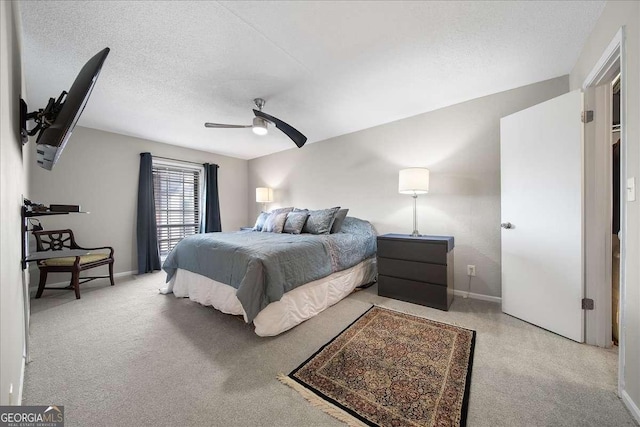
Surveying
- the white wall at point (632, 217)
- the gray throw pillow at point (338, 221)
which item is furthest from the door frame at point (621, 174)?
the gray throw pillow at point (338, 221)

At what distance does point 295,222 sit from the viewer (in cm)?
340

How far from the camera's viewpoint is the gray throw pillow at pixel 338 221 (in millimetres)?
3352

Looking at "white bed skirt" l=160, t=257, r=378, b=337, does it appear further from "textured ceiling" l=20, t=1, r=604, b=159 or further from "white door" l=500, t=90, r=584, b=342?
"textured ceiling" l=20, t=1, r=604, b=159

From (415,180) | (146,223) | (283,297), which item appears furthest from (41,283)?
(415,180)

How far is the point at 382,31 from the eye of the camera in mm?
1686

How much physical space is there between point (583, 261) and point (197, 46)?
3386 mm

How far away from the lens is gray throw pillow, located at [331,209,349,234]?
335cm

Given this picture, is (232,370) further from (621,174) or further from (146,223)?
(146,223)

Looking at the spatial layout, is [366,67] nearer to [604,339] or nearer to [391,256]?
[391,256]

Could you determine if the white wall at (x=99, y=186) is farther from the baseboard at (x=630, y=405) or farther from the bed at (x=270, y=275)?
the baseboard at (x=630, y=405)

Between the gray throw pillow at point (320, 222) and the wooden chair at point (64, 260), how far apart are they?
8.92 ft

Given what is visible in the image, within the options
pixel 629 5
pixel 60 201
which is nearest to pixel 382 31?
pixel 629 5

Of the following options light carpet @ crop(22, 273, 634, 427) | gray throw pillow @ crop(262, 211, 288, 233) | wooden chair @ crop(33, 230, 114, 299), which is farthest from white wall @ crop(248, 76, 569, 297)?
wooden chair @ crop(33, 230, 114, 299)

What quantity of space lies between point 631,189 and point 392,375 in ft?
5.39
